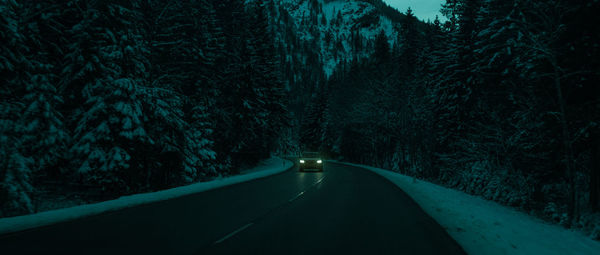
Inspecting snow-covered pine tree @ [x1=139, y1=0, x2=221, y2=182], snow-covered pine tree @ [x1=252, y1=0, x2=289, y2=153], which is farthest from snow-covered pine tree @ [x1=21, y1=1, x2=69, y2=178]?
snow-covered pine tree @ [x1=252, y1=0, x2=289, y2=153]

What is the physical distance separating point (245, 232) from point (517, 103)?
51.4 feet

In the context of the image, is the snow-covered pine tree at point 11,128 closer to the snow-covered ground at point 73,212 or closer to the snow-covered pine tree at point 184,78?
the snow-covered ground at point 73,212

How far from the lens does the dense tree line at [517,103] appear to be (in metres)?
13.9

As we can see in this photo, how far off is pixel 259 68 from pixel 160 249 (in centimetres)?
3547

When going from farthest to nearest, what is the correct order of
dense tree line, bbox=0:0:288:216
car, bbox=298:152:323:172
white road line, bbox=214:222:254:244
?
car, bbox=298:152:323:172 → dense tree line, bbox=0:0:288:216 → white road line, bbox=214:222:254:244

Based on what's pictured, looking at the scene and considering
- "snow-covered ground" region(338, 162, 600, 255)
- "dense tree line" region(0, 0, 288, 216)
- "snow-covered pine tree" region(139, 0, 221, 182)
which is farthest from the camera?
"snow-covered pine tree" region(139, 0, 221, 182)

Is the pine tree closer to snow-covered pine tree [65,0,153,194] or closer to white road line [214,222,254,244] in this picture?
snow-covered pine tree [65,0,153,194]

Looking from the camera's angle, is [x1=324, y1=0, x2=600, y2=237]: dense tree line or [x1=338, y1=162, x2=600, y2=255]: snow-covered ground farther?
[x1=324, y1=0, x2=600, y2=237]: dense tree line

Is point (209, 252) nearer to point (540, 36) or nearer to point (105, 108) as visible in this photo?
point (105, 108)

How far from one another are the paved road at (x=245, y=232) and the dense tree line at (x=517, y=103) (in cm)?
791

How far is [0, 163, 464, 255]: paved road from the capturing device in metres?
6.64

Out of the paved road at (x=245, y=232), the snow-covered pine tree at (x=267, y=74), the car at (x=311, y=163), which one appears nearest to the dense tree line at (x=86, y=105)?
the paved road at (x=245, y=232)

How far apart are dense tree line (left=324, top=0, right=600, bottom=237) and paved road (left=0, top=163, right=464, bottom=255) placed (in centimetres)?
791

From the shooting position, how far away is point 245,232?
805cm
